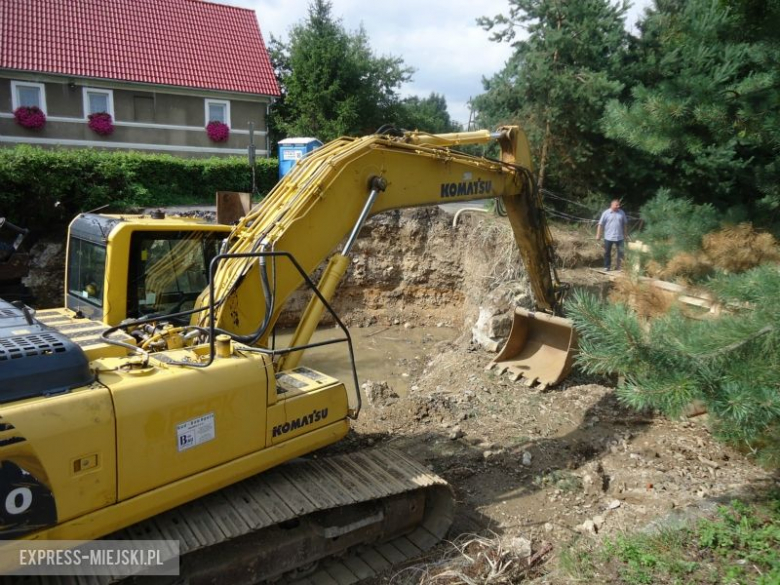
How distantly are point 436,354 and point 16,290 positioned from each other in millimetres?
6223

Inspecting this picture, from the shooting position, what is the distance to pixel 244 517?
3568 millimetres

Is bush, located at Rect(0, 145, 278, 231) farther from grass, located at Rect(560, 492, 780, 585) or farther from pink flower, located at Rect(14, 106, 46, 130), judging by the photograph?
grass, located at Rect(560, 492, 780, 585)

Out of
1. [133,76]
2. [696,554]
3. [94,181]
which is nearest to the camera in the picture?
[696,554]

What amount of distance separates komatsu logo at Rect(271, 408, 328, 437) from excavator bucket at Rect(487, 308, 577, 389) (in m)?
3.72

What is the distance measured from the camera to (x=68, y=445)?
2.80 m

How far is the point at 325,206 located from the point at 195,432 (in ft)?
6.55

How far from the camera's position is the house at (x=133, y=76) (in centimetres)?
1566

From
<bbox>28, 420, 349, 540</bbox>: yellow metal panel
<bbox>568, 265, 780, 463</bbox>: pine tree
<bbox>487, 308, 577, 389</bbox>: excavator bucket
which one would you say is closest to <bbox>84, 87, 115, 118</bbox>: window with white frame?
<bbox>487, 308, 577, 389</bbox>: excavator bucket

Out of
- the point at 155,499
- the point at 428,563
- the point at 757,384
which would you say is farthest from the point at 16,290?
the point at 757,384

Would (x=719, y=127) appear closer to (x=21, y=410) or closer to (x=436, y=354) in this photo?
(x=21, y=410)

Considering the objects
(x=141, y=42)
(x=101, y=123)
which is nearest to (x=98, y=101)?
(x=101, y=123)

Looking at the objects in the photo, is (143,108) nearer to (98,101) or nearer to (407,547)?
(98,101)

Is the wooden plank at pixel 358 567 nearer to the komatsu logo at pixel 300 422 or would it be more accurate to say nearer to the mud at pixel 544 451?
the mud at pixel 544 451

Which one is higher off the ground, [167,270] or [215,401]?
[167,270]
